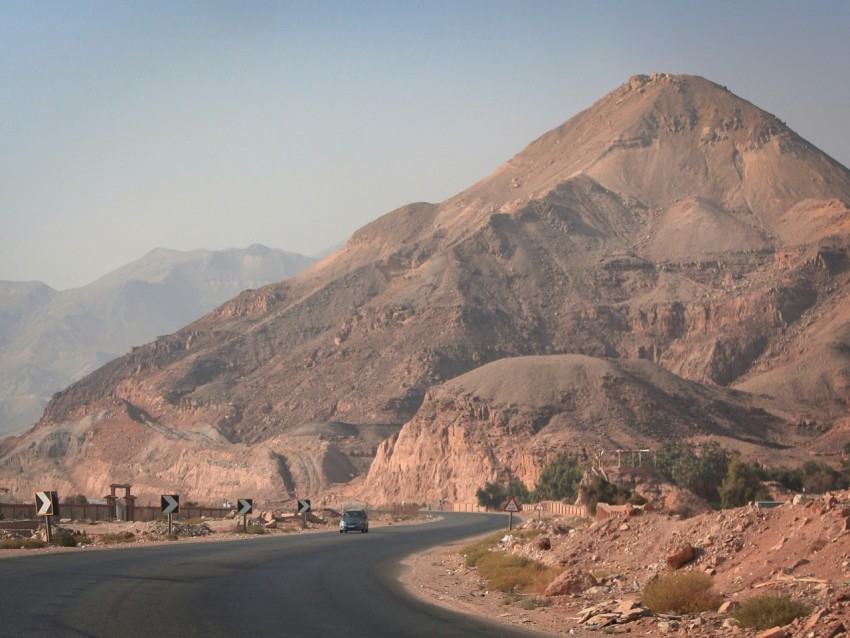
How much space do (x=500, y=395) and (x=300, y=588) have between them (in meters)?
105

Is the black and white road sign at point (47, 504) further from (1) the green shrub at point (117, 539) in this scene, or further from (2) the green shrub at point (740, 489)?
(2) the green shrub at point (740, 489)

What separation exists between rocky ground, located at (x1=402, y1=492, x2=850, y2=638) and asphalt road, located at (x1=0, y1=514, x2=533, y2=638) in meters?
1.64

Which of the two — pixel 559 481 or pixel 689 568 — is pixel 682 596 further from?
pixel 559 481

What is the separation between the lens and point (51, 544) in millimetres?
41000

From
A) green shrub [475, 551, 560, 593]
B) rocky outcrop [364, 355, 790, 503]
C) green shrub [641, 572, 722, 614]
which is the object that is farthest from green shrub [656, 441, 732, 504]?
green shrub [641, 572, 722, 614]

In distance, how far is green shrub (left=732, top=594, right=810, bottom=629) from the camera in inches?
734

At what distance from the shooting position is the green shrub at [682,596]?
21.5m

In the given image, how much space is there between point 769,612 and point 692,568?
560 cm

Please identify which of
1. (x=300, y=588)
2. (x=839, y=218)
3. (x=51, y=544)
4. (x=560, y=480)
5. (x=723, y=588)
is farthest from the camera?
(x=839, y=218)

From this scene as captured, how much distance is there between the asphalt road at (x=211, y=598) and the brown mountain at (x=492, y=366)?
83.9 meters

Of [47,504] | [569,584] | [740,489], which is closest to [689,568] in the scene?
[569,584]

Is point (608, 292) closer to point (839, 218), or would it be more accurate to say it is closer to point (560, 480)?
point (839, 218)

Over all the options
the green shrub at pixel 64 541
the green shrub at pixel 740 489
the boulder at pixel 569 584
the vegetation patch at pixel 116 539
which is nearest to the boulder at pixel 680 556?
the boulder at pixel 569 584

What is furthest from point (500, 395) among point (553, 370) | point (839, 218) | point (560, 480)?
point (839, 218)
